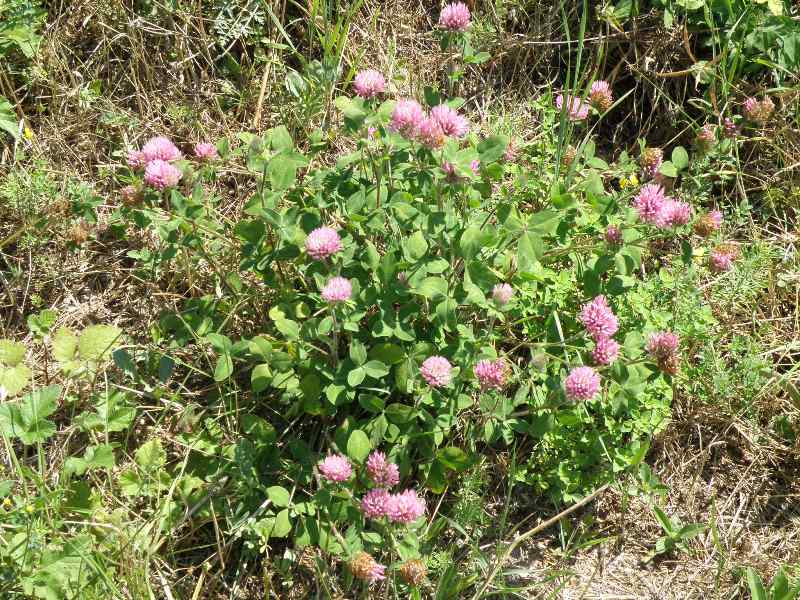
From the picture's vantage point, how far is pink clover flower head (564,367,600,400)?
2.31 meters

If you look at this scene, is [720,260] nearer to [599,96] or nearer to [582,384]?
[582,384]

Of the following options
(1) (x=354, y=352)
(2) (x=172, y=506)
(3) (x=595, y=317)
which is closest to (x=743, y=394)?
(3) (x=595, y=317)

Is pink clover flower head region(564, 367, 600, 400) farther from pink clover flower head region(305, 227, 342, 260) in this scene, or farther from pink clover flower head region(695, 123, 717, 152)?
pink clover flower head region(695, 123, 717, 152)

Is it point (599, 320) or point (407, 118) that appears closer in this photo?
point (407, 118)

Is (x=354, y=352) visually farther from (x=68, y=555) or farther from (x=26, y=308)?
(x=26, y=308)

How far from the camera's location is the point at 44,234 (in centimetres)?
319

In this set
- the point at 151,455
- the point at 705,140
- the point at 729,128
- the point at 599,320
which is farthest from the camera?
the point at 729,128

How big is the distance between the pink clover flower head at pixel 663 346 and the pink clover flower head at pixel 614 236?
315 millimetres

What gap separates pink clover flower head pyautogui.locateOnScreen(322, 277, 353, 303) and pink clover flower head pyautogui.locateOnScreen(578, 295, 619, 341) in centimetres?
75

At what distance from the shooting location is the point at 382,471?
7.72 ft

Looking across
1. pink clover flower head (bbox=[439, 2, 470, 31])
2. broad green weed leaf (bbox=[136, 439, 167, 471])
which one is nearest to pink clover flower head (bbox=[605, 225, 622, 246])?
pink clover flower head (bbox=[439, 2, 470, 31])

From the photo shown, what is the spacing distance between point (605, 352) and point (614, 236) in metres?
0.38

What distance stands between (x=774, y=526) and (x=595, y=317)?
1.15 meters

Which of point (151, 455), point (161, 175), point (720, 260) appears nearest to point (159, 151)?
point (161, 175)
